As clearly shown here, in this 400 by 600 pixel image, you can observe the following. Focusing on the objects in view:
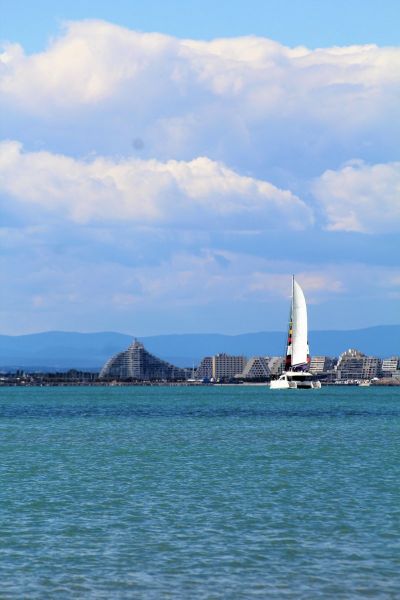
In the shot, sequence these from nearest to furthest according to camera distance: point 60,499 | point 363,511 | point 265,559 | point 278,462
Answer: point 265,559 < point 363,511 < point 60,499 < point 278,462

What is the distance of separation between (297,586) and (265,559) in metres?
2.96

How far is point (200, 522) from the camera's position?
32344 millimetres

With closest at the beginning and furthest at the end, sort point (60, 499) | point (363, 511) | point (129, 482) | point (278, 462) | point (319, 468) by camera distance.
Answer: point (363, 511) → point (60, 499) → point (129, 482) → point (319, 468) → point (278, 462)

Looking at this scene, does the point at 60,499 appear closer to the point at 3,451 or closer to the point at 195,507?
the point at 195,507

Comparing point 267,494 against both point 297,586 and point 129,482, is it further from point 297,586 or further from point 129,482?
point 297,586

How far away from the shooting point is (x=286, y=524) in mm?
31703

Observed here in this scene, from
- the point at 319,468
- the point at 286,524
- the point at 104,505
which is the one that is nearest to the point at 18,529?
the point at 104,505

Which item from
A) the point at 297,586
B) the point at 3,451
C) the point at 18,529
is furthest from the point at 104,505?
the point at 3,451

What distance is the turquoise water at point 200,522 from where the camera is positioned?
2417 cm

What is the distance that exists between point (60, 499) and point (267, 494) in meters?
7.61

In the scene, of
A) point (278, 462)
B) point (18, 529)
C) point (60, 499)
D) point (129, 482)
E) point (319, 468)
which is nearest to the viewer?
point (18, 529)

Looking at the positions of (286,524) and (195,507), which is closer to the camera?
(286,524)

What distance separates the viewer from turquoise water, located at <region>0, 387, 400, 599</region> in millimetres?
24172

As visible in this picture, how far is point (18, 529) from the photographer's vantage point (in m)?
30.9
